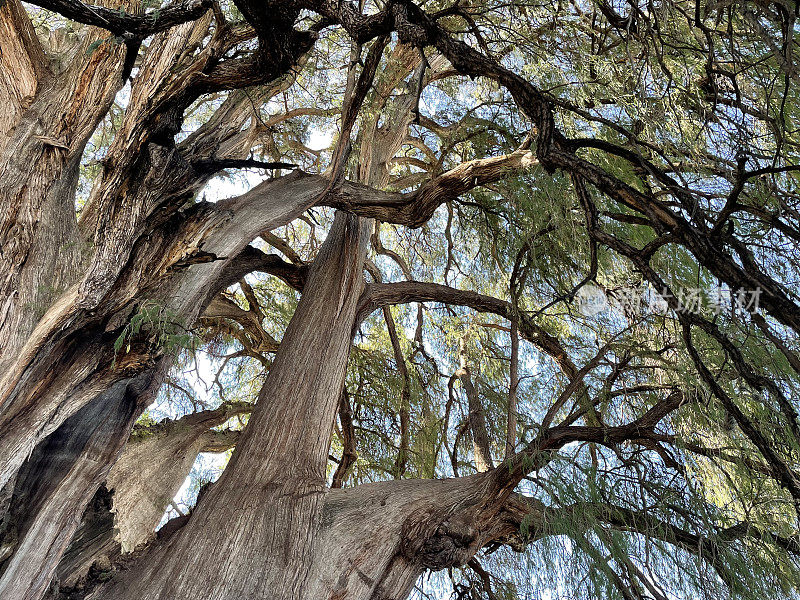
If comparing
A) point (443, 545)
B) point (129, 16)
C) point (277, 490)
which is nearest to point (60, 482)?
point (277, 490)

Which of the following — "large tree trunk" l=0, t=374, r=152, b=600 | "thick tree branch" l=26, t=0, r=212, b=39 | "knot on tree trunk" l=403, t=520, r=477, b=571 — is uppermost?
"thick tree branch" l=26, t=0, r=212, b=39

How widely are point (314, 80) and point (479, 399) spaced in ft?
7.42

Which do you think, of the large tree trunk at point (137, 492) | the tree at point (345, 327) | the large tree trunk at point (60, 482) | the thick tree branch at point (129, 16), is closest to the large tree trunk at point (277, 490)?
the tree at point (345, 327)

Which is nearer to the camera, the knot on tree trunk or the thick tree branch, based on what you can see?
the thick tree branch

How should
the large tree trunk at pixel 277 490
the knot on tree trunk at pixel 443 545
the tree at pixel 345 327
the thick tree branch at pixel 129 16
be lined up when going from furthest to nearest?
the knot on tree trunk at pixel 443 545 → the large tree trunk at pixel 277 490 → the tree at pixel 345 327 → the thick tree branch at pixel 129 16

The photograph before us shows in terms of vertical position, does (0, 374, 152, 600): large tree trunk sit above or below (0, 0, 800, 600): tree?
below

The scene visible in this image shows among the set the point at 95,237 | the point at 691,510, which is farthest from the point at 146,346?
the point at 691,510

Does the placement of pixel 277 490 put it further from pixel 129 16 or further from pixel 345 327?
pixel 129 16

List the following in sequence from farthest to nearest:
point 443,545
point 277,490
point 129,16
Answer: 1. point 277,490
2. point 443,545
3. point 129,16

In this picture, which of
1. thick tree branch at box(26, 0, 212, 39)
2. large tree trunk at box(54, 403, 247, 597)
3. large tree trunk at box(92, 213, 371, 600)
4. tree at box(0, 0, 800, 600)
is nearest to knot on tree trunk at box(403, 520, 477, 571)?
tree at box(0, 0, 800, 600)

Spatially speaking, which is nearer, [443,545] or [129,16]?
[129,16]

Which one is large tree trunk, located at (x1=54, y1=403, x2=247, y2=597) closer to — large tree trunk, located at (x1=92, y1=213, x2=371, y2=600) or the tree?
the tree

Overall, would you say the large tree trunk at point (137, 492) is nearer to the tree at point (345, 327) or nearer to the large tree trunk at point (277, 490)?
the tree at point (345, 327)

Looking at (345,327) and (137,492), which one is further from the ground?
(345,327)
